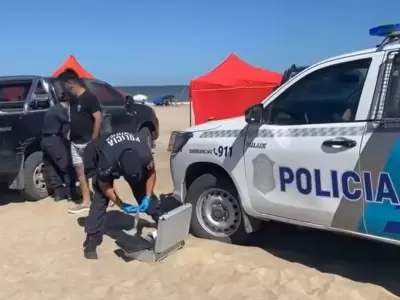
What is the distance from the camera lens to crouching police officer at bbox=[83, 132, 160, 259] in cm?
539

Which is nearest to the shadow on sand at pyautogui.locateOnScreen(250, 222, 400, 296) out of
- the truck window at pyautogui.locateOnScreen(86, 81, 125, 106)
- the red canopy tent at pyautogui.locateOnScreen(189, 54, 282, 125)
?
the truck window at pyautogui.locateOnScreen(86, 81, 125, 106)

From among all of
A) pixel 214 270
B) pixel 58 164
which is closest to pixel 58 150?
pixel 58 164

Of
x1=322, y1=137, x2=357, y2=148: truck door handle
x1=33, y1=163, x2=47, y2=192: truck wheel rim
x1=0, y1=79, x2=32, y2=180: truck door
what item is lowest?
x1=33, y1=163, x2=47, y2=192: truck wheel rim

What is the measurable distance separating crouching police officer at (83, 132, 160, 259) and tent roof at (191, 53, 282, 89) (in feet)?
34.9

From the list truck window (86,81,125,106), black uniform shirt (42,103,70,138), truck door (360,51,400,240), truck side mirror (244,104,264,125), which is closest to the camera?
truck door (360,51,400,240)

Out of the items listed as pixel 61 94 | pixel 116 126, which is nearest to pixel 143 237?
pixel 61 94

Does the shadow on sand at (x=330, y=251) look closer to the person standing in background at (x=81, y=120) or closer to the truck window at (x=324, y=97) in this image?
the person standing in background at (x=81, y=120)

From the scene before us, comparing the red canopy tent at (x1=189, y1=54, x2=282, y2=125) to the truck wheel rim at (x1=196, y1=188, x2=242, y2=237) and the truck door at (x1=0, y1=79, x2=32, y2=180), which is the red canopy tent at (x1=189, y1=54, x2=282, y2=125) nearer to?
the truck door at (x1=0, y1=79, x2=32, y2=180)

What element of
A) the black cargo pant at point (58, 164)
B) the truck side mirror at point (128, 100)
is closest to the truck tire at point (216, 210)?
the black cargo pant at point (58, 164)

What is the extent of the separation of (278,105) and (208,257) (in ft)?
5.35

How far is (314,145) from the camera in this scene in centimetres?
475

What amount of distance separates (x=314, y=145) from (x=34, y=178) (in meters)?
4.84

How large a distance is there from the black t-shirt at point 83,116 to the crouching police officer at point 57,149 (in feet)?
1.95

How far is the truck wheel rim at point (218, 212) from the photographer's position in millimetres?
5699
